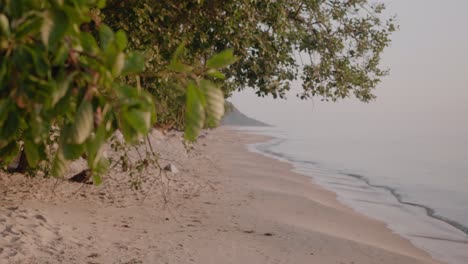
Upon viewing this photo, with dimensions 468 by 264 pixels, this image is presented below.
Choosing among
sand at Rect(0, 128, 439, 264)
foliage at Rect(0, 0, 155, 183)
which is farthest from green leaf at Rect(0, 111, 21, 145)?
sand at Rect(0, 128, 439, 264)

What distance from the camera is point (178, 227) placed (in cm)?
905

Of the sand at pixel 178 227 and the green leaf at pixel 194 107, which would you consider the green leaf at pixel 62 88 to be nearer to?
the green leaf at pixel 194 107

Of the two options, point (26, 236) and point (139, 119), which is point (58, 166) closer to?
point (139, 119)

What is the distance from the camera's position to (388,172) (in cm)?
3127

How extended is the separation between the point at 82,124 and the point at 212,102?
0.45m

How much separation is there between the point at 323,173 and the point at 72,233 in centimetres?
2088

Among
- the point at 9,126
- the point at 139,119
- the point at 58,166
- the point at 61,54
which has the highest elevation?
the point at 61,54

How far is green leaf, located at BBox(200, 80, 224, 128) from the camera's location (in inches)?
71.1

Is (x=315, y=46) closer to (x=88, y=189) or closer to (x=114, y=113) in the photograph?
(x=88, y=189)

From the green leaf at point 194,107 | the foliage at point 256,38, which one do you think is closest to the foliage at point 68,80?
the green leaf at point 194,107

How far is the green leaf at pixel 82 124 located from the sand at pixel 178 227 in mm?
5324

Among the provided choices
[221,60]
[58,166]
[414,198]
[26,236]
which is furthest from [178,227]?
[414,198]

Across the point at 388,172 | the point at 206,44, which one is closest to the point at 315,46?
the point at 206,44

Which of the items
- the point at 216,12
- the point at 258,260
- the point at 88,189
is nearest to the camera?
the point at 258,260
